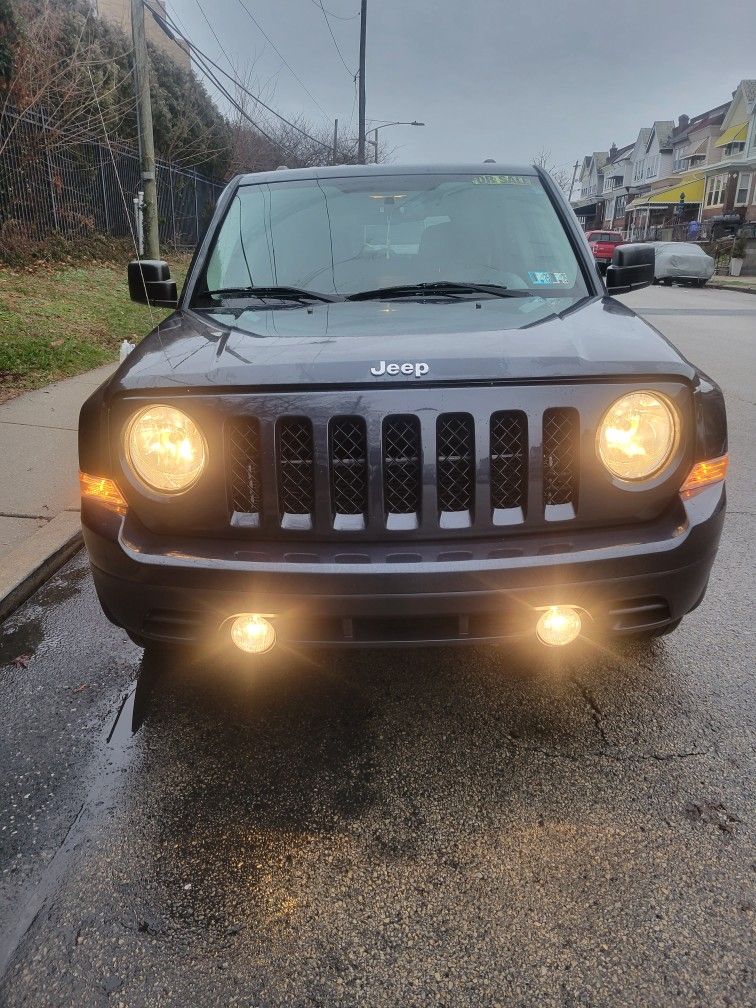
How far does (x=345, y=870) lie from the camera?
2.02m

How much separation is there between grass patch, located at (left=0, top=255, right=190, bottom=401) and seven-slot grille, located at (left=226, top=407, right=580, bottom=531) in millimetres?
6094

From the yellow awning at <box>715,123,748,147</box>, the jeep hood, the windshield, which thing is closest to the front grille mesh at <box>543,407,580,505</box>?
the jeep hood

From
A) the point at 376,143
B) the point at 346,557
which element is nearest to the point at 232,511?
the point at 346,557

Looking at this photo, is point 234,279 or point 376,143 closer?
point 234,279

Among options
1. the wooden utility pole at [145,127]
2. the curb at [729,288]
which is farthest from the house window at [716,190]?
the wooden utility pole at [145,127]

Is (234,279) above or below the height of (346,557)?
above

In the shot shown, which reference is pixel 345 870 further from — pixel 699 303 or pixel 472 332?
pixel 699 303

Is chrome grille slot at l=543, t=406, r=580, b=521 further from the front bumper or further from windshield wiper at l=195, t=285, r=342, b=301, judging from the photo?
windshield wiper at l=195, t=285, r=342, b=301

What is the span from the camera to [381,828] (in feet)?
7.15

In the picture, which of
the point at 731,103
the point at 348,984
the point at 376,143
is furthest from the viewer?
the point at 731,103

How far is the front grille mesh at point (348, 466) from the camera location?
6.90ft

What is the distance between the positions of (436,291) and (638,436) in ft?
3.83

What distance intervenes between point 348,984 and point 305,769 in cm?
77

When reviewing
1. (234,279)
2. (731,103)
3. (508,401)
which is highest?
(731,103)
